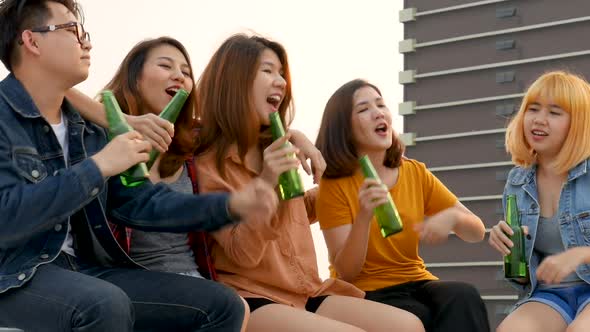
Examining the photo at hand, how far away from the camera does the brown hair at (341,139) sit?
383 centimetres

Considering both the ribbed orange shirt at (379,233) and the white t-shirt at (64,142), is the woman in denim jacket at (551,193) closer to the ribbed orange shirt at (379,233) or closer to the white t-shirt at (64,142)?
the ribbed orange shirt at (379,233)

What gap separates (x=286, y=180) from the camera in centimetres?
317

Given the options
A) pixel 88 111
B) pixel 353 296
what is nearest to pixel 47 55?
pixel 88 111

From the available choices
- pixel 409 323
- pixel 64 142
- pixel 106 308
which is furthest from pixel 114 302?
pixel 409 323

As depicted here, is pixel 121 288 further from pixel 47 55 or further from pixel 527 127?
pixel 527 127

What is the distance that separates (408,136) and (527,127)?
37033mm

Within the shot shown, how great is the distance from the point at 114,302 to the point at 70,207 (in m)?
0.25

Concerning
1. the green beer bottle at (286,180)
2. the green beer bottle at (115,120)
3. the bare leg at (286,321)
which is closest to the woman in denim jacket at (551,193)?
the bare leg at (286,321)

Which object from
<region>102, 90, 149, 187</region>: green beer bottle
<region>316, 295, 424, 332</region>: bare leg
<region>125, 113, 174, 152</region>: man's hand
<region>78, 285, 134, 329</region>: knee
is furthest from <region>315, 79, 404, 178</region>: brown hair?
<region>78, 285, 134, 329</region>: knee

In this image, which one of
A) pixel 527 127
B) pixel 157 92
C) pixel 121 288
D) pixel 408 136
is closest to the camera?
pixel 121 288

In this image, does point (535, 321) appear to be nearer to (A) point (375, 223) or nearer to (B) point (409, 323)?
(B) point (409, 323)

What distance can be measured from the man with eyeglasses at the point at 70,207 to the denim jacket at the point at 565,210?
1.27 m

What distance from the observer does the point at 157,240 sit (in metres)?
3.21

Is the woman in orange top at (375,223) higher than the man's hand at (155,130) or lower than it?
lower
